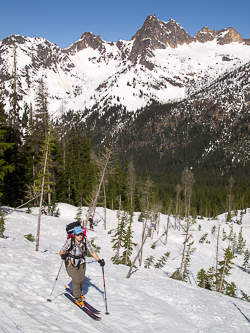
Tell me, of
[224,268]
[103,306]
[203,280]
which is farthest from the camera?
[224,268]

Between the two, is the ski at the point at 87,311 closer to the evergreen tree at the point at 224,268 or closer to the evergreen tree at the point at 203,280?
the evergreen tree at the point at 203,280

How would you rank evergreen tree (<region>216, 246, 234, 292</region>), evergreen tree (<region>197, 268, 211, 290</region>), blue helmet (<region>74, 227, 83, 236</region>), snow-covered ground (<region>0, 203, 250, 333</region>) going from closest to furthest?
1. snow-covered ground (<region>0, 203, 250, 333</region>)
2. blue helmet (<region>74, 227, 83, 236</region>)
3. evergreen tree (<region>197, 268, 211, 290</region>)
4. evergreen tree (<region>216, 246, 234, 292</region>)

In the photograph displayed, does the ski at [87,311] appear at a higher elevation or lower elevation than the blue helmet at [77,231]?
lower

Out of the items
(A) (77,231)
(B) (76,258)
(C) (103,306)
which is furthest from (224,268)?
(A) (77,231)

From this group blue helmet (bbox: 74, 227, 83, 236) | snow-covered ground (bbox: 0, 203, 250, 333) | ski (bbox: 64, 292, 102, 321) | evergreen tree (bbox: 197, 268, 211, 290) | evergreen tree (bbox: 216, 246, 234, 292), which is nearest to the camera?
snow-covered ground (bbox: 0, 203, 250, 333)

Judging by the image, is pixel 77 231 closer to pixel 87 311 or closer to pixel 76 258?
pixel 76 258

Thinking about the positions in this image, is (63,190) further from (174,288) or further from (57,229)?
(174,288)

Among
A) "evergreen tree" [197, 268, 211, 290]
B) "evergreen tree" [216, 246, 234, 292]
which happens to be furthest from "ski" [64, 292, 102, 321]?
"evergreen tree" [216, 246, 234, 292]

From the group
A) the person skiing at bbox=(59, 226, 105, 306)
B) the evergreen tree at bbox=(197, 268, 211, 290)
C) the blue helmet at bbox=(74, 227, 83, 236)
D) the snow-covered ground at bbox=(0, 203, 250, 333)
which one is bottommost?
the evergreen tree at bbox=(197, 268, 211, 290)

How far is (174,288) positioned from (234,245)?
42.4 m

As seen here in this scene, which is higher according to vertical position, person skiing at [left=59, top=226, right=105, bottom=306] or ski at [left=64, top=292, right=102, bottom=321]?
person skiing at [left=59, top=226, right=105, bottom=306]

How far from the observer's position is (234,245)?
4831cm

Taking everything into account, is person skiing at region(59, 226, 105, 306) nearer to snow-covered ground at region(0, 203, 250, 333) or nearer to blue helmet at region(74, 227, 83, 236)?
blue helmet at region(74, 227, 83, 236)

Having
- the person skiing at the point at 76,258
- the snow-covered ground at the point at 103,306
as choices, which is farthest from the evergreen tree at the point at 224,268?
the person skiing at the point at 76,258
